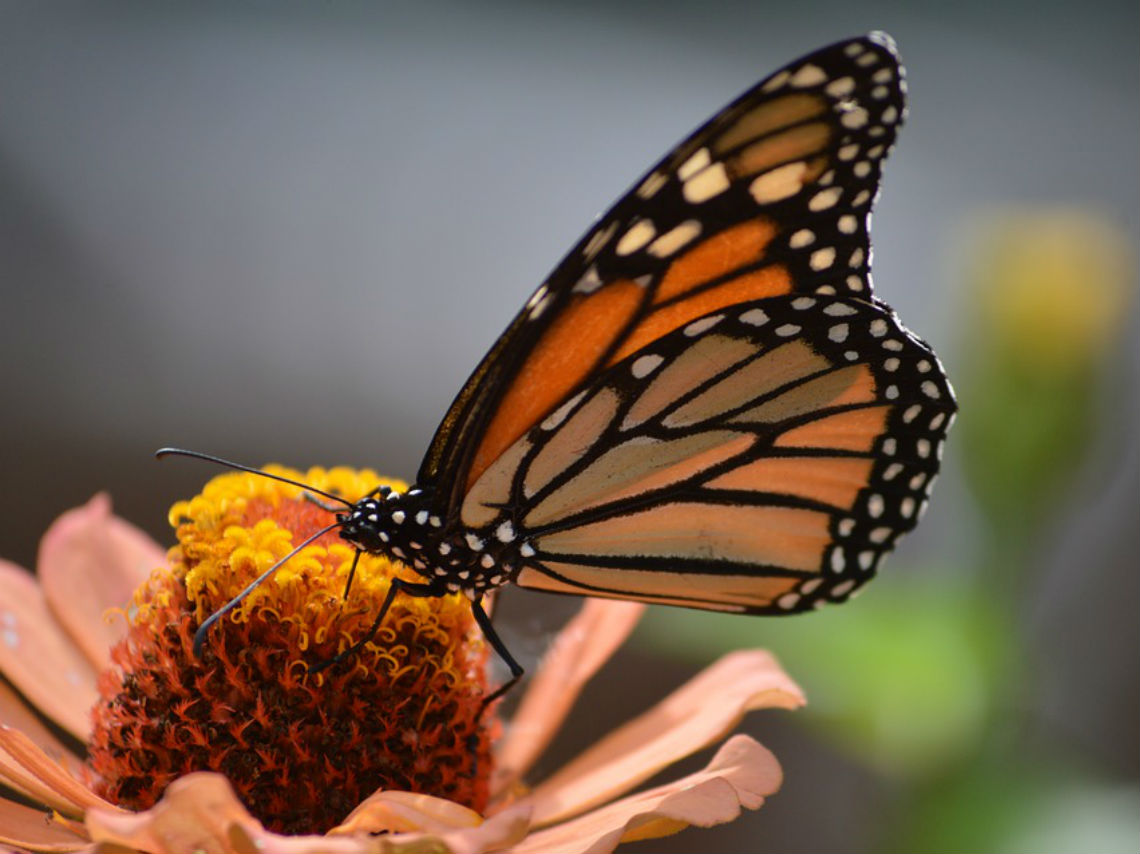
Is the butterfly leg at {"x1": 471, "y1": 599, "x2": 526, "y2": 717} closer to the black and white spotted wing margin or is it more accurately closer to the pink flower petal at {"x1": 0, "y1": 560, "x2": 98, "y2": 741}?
the black and white spotted wing margin

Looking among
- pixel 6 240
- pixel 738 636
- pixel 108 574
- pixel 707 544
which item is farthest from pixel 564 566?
pixel 6 240

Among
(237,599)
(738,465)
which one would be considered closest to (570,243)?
(738,465)

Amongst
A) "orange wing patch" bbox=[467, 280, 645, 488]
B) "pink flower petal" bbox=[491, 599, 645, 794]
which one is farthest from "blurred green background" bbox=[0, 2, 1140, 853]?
"orange wing patch" bbox=[467, 280, 645, 488]

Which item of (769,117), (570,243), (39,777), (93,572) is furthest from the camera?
(570,243)

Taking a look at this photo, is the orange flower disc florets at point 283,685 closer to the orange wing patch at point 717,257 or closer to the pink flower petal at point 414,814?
the pink flower petal at point 414,814

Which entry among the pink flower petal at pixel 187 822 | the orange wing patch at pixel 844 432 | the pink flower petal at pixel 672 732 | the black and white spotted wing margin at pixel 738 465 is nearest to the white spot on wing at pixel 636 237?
the black and white spotted wing margin at pixel 738 465

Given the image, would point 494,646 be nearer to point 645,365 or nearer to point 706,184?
point 645,365
